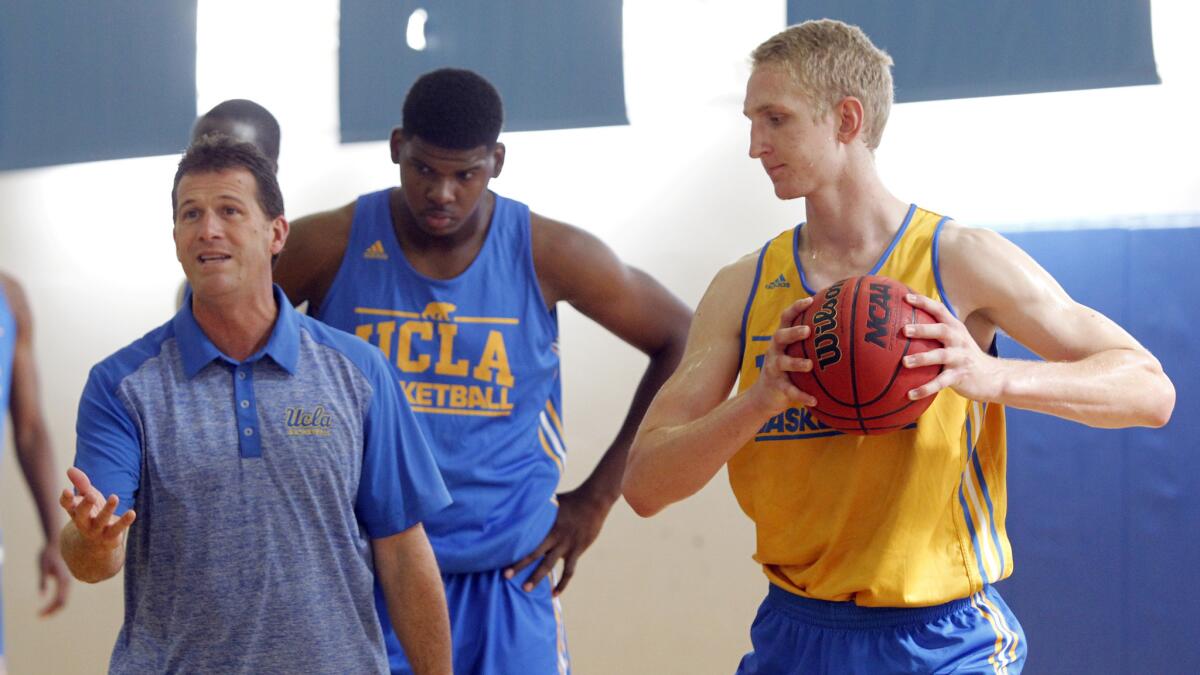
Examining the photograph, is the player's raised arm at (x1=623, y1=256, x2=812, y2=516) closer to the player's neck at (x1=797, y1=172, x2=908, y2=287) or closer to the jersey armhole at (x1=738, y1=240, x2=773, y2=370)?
the jersey armhole at (x1=738, y1=240, x2=773, y2=370)

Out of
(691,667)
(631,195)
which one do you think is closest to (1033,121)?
(631,195)

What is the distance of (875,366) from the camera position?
189 centimetres

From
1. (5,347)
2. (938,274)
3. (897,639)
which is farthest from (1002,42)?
(5,347)

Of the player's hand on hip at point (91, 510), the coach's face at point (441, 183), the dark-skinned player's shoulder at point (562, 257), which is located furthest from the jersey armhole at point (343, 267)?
the player's hand on hip at point (91, 510)

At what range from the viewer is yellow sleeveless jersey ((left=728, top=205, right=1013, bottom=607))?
6.76 ft

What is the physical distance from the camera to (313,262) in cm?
310

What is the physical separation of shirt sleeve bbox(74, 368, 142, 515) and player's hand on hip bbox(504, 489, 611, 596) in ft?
3.90

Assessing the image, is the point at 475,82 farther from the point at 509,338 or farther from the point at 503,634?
the point at 503,634

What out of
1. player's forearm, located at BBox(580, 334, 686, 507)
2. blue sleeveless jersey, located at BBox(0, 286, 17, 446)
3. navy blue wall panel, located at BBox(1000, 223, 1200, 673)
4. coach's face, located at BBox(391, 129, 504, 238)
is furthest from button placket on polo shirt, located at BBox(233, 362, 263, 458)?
navy blue wall panel, located at BBox(1000, 223, 1200, 673)

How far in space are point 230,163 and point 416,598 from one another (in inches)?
34.1

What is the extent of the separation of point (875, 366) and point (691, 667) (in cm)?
200

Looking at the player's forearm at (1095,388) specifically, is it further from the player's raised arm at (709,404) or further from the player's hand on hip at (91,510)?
the player's hand on hip at (91,510)

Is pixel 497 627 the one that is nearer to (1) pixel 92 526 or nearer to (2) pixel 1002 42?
(1) pixel 92 526

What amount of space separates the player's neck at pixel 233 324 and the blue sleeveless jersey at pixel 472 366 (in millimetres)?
745
